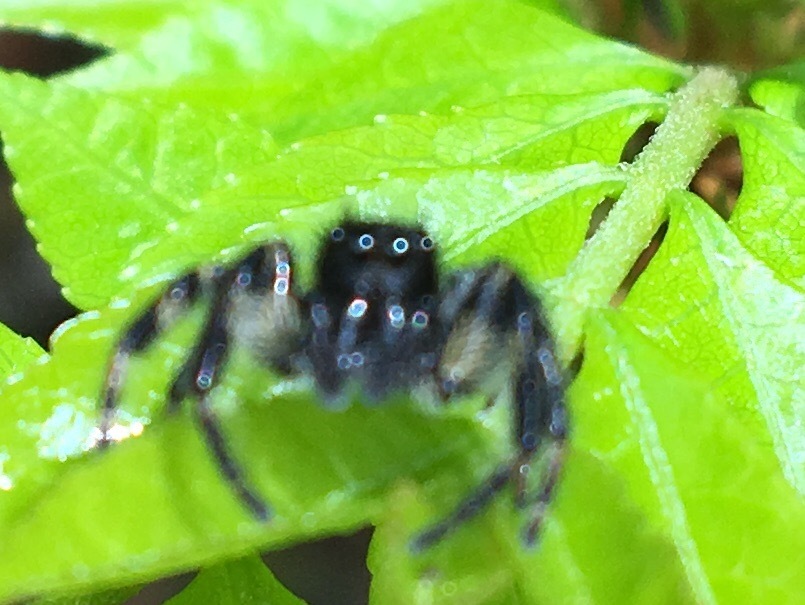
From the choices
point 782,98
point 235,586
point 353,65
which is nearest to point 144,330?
point 235,586

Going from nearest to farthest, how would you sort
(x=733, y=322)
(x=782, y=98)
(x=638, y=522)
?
(x=638, y=522) < (x=733, y=322) < (x=782, y=98)

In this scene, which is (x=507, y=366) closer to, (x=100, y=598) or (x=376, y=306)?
(x=376, y=306)

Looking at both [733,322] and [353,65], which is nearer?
[733,322]

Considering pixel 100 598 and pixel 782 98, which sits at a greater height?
pixel 782 98

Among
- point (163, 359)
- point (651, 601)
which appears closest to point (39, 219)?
point (163, 359)

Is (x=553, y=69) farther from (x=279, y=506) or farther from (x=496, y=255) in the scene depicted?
(x=279, y=506)
